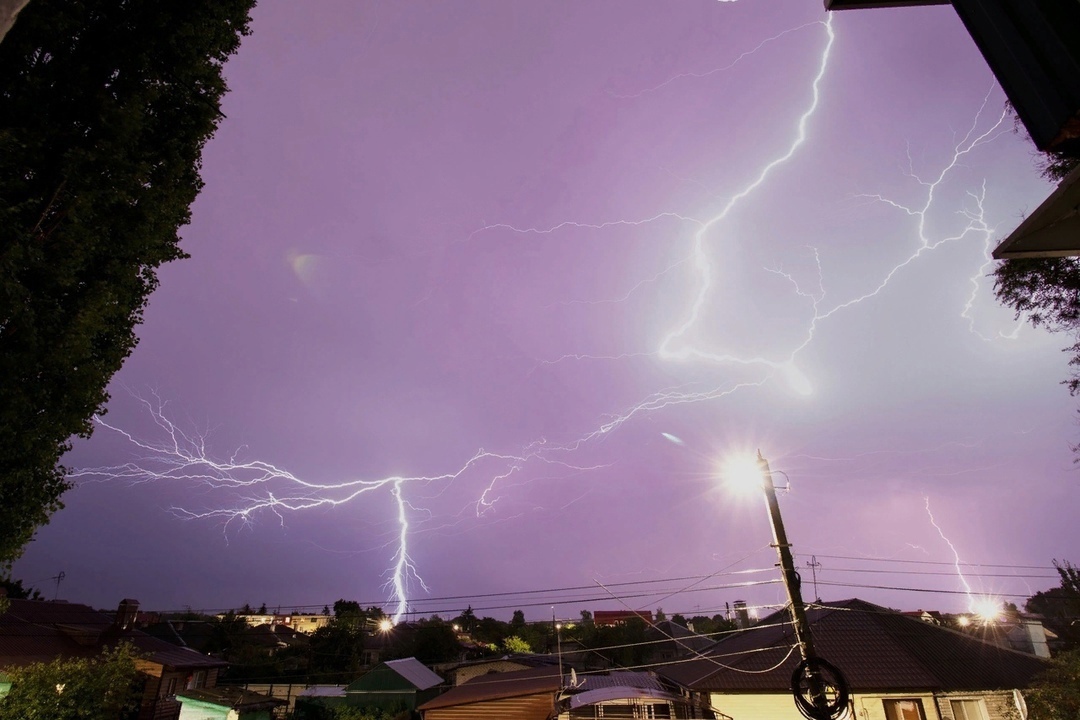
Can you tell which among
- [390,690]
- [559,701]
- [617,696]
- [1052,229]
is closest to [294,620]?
[390,690]

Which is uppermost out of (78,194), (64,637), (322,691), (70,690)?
(78,194)

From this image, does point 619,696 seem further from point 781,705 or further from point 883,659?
point 883,659

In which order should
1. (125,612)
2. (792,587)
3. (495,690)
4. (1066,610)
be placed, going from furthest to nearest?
(1066,610) < (125,612) < (495,690) < (792,587)

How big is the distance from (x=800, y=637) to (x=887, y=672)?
33.8ft

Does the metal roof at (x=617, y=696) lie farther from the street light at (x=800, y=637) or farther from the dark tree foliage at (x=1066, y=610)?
the dark tree foliage at (x=1066, y=610)

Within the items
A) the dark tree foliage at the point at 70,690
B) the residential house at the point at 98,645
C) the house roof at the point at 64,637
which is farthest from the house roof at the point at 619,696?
the residential house at the point at 98,645

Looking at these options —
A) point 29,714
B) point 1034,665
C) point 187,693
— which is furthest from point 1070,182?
point 187,693

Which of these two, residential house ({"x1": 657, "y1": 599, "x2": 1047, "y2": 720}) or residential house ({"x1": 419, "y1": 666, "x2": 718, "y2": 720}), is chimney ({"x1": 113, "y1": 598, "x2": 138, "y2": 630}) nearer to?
residential house ({"x1": 419, "y1": 666, "x2": 718, "y2": 720})

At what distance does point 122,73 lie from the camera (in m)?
8.27

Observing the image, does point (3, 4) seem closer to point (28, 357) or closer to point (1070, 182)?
point (1070, 182)

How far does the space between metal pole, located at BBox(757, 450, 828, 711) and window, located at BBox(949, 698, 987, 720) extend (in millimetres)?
10022

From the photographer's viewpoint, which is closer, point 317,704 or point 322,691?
point 317,704

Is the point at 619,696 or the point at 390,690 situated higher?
the point at 619,696

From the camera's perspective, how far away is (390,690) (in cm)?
2808
